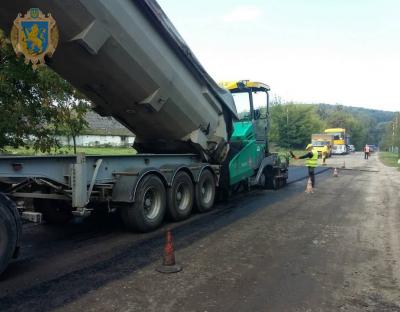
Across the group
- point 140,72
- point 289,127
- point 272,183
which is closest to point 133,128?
point 140,72

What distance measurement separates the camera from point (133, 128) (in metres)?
9.44

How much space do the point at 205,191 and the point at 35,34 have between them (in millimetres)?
5503

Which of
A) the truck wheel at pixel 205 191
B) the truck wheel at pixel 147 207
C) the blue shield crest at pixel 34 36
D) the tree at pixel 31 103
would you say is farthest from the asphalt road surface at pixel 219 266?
the blue shield crest at pixel 34 36

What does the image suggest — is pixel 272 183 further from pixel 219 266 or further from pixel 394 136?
pixel 394 136

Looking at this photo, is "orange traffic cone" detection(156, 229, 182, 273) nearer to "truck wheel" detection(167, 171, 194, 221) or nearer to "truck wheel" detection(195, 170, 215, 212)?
"truck wheel" detection(167, 171, 194, 221)

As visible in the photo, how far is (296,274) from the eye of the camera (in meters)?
5.43

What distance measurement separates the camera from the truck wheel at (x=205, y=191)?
9586 millimetres

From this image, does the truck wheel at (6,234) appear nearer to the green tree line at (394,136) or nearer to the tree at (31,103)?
the tree at (31,103)

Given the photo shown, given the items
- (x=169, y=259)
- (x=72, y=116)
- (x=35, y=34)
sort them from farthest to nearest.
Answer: (x=72, y=116), (x=35, y=34), (x=169, y=259)

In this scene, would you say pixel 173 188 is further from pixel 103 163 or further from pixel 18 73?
pixel 18 73

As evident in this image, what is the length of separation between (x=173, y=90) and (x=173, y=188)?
192cm

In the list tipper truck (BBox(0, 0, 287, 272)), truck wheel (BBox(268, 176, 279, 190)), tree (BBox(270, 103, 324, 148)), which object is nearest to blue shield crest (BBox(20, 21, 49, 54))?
tipper truck (BBox(0, 0, 287, 272))

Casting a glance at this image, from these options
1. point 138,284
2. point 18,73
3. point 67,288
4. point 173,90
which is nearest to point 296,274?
point 138,284

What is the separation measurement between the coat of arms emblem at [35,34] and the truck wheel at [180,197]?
354 cm
